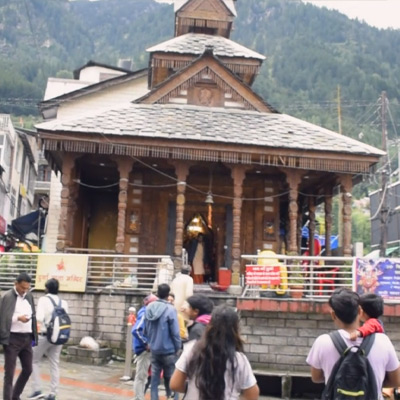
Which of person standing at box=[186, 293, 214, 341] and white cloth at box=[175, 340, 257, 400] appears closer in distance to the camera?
white cloth at box=[175, 340, 257, 400]

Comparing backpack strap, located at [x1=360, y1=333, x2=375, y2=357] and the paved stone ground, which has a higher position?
backpack strap, located at [x1=360, y1=333, x2=375, y2=357]

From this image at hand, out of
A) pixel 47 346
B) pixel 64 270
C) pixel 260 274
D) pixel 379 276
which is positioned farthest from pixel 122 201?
pixel 47 346

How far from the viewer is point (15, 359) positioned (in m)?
7.65

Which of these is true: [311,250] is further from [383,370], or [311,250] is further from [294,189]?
[383,370]

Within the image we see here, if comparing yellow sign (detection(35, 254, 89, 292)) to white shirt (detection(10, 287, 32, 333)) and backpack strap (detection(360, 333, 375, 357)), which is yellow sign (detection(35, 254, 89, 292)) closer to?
white shirt (detection(10, 287, 32, 333))

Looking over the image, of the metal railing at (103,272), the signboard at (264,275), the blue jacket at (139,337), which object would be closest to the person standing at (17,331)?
the blue jacket at (139,337)

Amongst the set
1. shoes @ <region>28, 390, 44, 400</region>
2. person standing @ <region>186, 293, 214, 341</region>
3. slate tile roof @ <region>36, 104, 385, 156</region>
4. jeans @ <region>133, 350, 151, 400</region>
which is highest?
slate tile roof @ <region>36, 104, 385, 156</region>

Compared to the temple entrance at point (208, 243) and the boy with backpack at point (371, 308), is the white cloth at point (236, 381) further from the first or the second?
the temple entrance at point (208, 243)

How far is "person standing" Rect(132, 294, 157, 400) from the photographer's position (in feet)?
28.7

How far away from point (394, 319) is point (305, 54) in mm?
127573

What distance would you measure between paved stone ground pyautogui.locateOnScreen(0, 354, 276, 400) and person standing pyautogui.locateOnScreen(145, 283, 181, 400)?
2.20 metres

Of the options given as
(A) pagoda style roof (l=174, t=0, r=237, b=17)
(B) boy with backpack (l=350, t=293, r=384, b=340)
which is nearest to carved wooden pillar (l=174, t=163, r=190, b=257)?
(A) pagoda style roof (l=174, t=0, r=237, b=17)

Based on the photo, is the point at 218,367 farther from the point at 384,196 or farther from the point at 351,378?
the point at 384,196

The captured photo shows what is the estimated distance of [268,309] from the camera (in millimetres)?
12430
